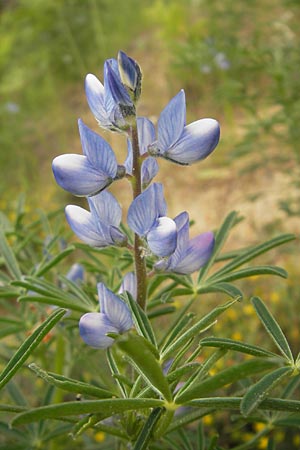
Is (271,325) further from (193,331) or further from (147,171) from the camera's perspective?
(147,171)

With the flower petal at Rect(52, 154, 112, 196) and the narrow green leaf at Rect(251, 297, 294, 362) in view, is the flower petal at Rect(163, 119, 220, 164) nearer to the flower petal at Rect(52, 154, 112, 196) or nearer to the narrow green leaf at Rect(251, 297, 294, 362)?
the flower petal at Rect(52, 154, 112, 196)

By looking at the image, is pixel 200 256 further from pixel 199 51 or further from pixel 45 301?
pixel 199 51

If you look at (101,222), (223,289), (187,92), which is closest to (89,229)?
(101,222)

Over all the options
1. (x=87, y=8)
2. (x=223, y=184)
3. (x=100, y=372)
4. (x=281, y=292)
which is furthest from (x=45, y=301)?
(x=87, y=8)

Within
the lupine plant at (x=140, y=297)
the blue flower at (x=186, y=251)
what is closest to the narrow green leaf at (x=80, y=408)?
the lupine plant at (x=140, y=297)

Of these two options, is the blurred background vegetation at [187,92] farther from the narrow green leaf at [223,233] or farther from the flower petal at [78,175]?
the flower petal at [78,175]

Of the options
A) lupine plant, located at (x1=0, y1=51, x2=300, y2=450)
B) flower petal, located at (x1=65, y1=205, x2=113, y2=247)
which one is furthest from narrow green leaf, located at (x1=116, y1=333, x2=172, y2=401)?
flower petal, located at (x1=65, y1=205, x2=113, y2=247)
